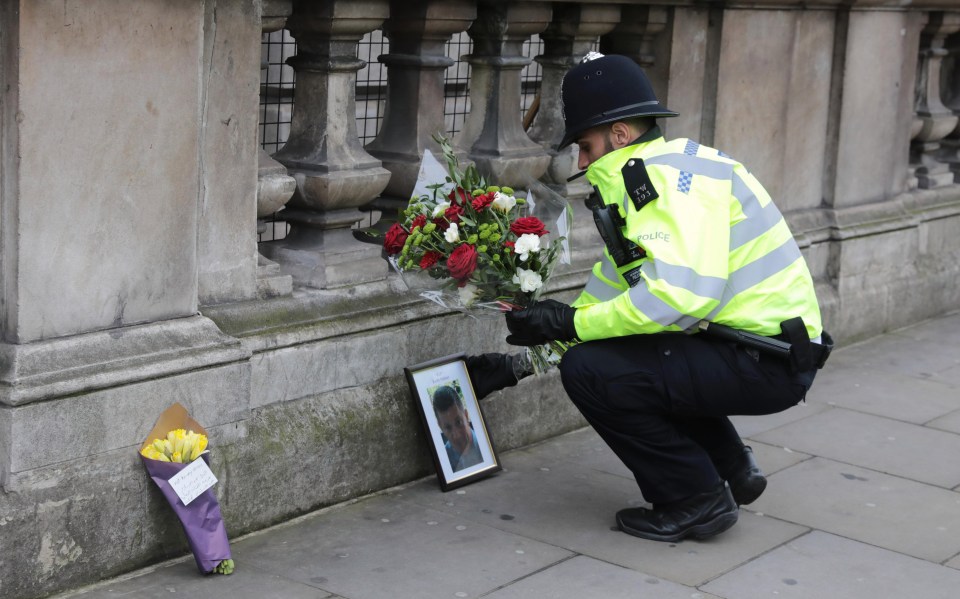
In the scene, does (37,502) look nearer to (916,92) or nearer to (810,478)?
(810,478)

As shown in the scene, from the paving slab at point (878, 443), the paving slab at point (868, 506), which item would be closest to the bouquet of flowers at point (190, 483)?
the paving slab at point (868, 506)

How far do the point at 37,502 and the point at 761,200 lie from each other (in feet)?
7.53

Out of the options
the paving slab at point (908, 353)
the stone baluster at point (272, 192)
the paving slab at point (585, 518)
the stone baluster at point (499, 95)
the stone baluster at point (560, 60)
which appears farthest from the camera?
the paving slab at point (908, 353)

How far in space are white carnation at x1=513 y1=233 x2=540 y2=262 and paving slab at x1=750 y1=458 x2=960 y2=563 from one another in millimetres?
1303

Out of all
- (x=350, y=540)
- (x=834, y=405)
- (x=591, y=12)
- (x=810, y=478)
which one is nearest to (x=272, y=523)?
(x=350, y=540)

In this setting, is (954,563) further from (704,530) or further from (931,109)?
(931,109)

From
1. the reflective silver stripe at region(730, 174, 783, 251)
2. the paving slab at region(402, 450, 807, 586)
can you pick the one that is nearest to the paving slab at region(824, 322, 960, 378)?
the paving slab at region(402, 450, 807, 586)

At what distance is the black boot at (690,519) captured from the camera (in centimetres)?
466

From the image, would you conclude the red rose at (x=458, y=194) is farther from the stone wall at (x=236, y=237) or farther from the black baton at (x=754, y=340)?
the black baton at (x=754, y=340)

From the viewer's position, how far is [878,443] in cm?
594

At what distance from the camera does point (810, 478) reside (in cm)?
544

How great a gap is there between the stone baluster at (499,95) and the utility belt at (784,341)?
4.23 ft

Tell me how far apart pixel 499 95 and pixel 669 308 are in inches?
63.2

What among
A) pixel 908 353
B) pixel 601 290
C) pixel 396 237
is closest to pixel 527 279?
pixel 601 290
